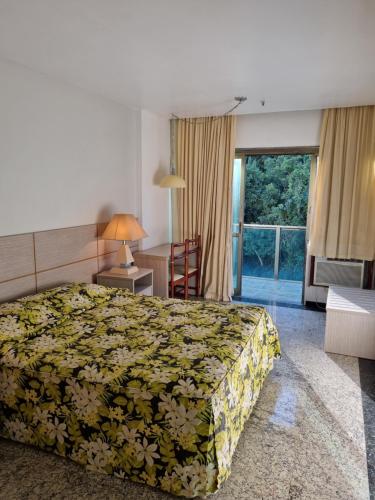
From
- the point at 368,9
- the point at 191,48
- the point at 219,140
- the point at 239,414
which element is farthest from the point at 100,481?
the point at 219,140

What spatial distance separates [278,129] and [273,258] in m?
2.20

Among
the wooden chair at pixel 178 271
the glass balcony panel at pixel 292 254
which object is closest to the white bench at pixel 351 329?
the wooden chair at pixel 178 271

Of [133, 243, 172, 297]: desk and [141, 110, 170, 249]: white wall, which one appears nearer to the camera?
[133, 243, 172, 297]: desk

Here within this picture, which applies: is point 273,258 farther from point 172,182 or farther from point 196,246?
point 172,182

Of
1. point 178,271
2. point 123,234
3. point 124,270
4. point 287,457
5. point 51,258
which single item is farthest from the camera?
point 178,271

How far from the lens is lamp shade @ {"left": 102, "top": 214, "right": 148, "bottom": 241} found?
146 inches

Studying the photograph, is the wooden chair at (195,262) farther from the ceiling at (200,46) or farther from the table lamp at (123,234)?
the ceiling at (200,46)

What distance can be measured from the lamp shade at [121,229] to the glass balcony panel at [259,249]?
2606 millimetres

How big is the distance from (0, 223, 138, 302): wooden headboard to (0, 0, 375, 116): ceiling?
1345mm

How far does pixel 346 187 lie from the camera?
4.33m

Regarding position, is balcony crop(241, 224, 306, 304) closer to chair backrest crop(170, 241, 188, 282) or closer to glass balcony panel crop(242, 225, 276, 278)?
glass balcony panel crop(242, 225, 276, 278)

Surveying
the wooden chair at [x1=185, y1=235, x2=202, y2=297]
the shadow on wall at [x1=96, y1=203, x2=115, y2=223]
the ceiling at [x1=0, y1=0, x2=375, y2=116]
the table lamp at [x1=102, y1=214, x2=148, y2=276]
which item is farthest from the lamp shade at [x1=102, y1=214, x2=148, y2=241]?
the ceiling at [x1=0, y1=0, x2=375, y2=116]

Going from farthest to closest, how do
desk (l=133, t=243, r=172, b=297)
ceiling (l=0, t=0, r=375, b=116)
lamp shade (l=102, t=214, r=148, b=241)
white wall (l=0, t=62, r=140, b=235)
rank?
desk (l=133, t=243, r=172, b=297)
lamp shade (l=102, t=214, r=148, b=241)
white wall (l=0, t=62, r=140, b=235)
ceiling (l=0, t=0, r=375, b=116)

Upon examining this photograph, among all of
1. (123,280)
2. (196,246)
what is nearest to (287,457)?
(123,280)
